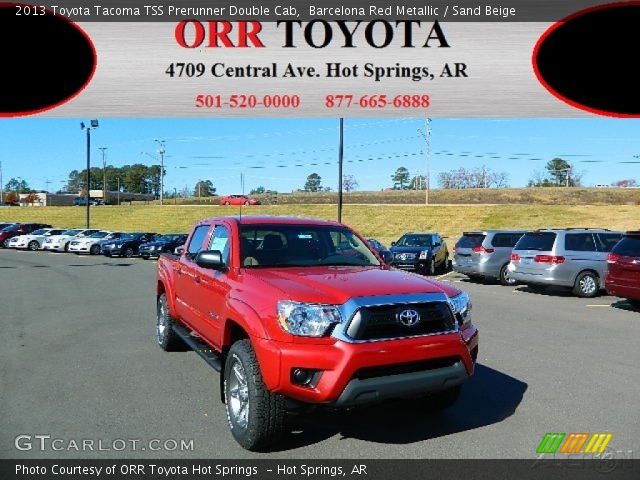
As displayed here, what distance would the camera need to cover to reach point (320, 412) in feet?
12.9

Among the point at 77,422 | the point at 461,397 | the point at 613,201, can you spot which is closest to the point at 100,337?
the point at 77,422

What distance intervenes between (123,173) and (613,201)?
146051mm

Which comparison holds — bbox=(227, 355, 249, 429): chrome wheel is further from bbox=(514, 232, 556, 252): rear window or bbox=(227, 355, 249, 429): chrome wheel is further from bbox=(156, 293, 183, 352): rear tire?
bbox=(514, 232, 556, 252): rear window

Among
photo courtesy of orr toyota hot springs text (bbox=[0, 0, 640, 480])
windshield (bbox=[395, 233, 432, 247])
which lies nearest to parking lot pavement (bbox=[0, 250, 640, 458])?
photo courtesy of orr toyota hot springs text (bbox=[0, 0, 640, 480])

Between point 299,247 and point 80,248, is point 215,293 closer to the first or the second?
point 299,247

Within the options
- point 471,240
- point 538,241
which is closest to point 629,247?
point 538,241

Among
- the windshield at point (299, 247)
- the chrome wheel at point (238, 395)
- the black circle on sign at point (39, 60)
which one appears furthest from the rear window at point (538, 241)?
the black circle on sign at point (39, 60)

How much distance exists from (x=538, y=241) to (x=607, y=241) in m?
1.79

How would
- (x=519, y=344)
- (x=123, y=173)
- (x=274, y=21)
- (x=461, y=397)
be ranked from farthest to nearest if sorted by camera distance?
1. (x=123, y=173)
2. (x=519, y=344)
3. (x=274, y=21)
4. (x=461, y=397)

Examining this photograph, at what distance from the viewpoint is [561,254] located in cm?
1303

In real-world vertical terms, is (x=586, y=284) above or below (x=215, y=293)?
below

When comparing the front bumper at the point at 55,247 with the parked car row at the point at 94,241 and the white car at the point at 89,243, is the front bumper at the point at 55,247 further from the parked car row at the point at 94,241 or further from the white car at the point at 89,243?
the white car at the point at 89,243

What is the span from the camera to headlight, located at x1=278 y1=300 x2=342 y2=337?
369cm
